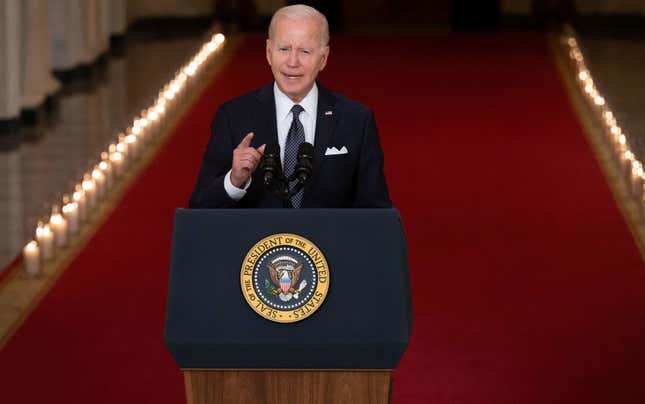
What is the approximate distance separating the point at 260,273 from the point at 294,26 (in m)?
0.75

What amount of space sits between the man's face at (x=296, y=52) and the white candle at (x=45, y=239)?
554 centimetres

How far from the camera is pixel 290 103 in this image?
4430mm

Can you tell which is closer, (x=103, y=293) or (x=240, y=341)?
(x=240, y=341)

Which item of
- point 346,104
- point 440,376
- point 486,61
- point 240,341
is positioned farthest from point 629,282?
point 486,61

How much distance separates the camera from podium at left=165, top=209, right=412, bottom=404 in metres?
3.91

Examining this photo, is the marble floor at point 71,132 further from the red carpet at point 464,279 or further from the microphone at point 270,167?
the microphone at point 270,167

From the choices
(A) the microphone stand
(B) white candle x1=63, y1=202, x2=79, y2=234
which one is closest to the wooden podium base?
(A) the microphone stand

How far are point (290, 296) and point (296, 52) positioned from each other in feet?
2.41

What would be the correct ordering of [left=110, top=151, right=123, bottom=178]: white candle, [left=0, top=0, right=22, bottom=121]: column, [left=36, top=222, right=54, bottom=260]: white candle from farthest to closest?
1. [left=0, top=0, right=22, bottom=121]: column
2. [left=110, top=151, right=123, bottom=178]: white candle
3. [left=36, top=222, right=54, bottom=260]: white candle

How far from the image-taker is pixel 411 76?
19219mm

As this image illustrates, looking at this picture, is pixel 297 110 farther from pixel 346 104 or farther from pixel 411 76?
pixel 411 76

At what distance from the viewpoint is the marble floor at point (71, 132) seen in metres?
11.6

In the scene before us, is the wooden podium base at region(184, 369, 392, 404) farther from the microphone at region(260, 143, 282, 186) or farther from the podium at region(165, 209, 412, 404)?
the microphone at region(260, 143, 282, 186)

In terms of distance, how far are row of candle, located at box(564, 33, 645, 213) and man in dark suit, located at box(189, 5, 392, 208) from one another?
6908mm
